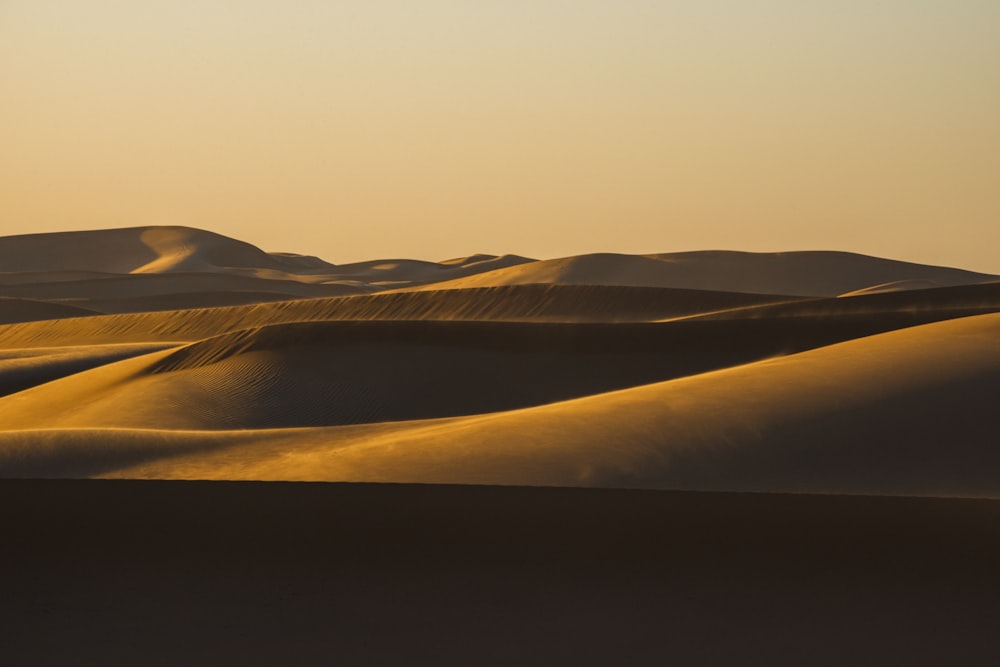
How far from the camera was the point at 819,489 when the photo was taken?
8.02m

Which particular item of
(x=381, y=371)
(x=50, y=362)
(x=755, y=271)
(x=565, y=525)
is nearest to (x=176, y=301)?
(x=50, y=362)

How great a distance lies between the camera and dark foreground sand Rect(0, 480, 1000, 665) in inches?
254

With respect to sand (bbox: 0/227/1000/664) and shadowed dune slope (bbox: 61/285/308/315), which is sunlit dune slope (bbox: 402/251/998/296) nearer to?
shadowed dune slope (bbox: 61/285/308/315)

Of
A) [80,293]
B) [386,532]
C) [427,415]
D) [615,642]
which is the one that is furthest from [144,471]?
[80,293]

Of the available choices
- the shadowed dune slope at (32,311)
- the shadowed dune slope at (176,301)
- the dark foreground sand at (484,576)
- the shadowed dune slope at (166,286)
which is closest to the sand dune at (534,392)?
the dark foreground sand at (484,576)

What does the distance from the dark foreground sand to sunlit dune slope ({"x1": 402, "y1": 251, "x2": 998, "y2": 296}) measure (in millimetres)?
61660

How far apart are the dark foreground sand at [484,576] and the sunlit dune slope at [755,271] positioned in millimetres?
61660

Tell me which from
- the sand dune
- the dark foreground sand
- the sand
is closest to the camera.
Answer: the dark foreground sand

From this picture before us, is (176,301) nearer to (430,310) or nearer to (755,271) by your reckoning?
(430,310)

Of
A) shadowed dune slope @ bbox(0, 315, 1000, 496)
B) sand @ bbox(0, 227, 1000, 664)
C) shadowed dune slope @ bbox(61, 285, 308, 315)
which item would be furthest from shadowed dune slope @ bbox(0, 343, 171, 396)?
shadowed dune slope @ bbox(61, 285, 308, 315)

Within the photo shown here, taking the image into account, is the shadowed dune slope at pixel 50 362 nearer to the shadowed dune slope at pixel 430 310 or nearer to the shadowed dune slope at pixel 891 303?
the shadowed dune slope at pixel 430 310

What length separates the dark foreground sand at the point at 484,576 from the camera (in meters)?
6.44

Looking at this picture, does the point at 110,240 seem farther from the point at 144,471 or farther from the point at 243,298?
the point at 144,471

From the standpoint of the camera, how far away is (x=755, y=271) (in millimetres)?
80375
